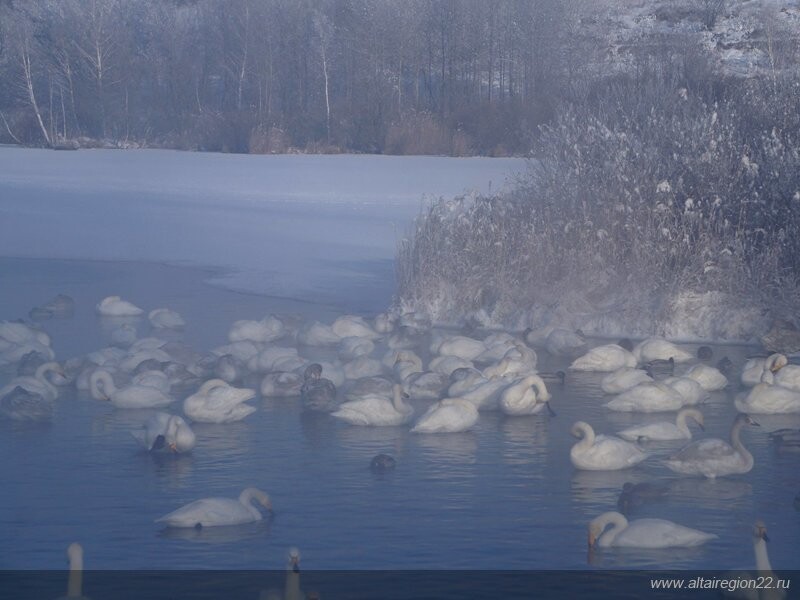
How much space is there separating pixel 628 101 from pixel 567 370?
5176mm

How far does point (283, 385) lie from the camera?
9023 millimetres

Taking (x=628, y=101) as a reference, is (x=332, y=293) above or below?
below

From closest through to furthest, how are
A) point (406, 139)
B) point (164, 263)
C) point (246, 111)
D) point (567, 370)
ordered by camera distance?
point (567, 370) → point (164, 263) → point (406, 139) → point (246, 111)

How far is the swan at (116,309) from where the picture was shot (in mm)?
12453

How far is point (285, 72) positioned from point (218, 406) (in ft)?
69.4

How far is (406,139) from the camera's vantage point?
25.5m

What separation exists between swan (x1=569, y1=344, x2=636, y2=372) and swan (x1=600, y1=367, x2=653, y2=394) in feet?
2.32

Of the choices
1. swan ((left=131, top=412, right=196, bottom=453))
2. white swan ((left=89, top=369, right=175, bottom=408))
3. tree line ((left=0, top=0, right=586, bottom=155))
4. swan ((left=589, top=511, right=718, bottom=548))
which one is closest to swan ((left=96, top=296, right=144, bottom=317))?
white swan ((left=89, top=369, right=175, bottom=408))

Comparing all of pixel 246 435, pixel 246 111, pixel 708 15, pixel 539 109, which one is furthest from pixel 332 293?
pixel 708 15

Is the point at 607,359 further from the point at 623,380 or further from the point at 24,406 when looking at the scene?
the point at 24,406

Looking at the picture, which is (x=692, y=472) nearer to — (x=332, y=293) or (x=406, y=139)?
(x=332, y=293)

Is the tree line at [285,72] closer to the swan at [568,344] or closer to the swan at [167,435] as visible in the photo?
the swan at [568,344]

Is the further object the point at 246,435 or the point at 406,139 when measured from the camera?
the point at 406,139

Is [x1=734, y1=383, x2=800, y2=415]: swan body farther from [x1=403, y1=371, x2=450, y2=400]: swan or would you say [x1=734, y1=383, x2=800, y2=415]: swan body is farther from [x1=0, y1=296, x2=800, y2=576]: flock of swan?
[x1=403, y1=371, x2=450, y2=400]: swan
